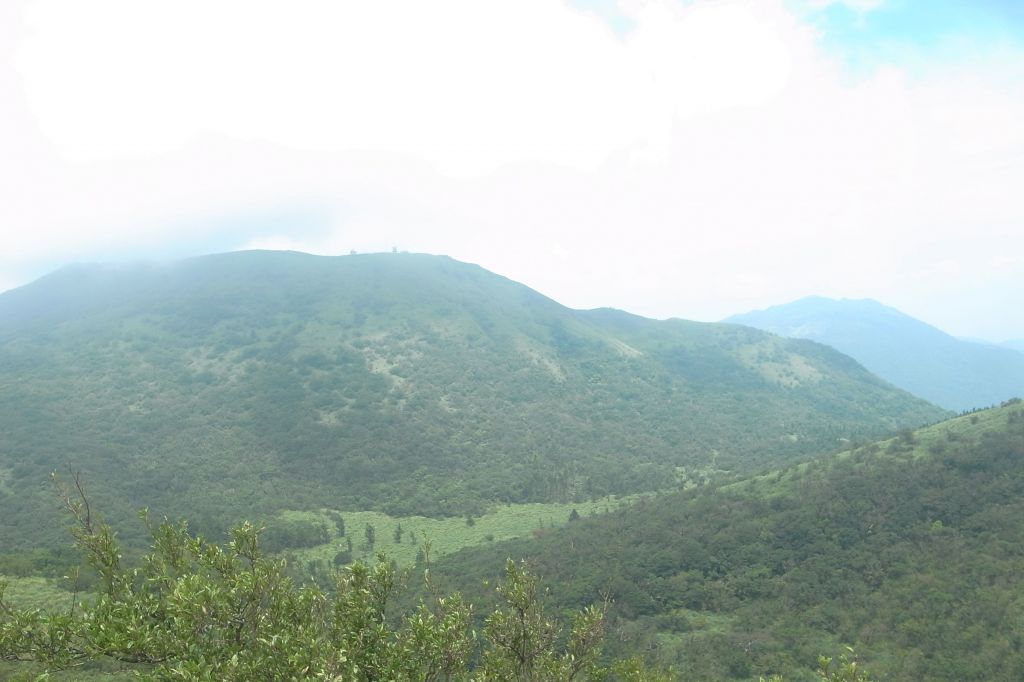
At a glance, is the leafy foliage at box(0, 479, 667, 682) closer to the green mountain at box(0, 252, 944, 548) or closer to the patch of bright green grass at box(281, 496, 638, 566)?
the patch of bright green grass at box(281, 496, 638, 566)

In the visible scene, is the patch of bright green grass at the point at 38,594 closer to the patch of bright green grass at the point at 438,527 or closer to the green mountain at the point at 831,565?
the green mountain at the point at 831,565

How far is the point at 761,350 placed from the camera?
189 meters

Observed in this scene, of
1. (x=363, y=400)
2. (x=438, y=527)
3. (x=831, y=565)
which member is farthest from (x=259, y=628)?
(x=363, y=400)

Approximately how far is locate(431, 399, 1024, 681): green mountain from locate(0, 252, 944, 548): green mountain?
33.8 meters

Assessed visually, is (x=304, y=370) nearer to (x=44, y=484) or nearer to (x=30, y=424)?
(x=30, y=424)

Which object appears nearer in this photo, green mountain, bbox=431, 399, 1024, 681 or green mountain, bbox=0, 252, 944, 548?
green mountain, bbox=431, 399, 1024, 681

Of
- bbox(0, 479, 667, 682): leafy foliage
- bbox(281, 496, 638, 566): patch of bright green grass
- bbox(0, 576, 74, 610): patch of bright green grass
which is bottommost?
bbox(281, 496, 638, 566): patch of bright green grass

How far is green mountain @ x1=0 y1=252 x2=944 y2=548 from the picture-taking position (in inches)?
3597

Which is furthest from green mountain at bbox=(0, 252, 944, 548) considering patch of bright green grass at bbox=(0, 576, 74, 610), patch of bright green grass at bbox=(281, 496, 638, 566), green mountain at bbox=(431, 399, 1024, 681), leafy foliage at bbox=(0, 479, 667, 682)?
leafy foliage at bbox=(0, 479, 667, 682)

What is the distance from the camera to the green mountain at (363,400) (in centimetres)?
9138

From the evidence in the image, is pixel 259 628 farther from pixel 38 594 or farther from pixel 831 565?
pixel 831 565

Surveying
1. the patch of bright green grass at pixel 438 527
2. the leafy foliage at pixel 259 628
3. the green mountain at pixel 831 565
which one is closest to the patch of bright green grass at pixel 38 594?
the green mountain at pixel 831 565

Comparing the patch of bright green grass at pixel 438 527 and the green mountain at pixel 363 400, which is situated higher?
the green mountain at pixel 363 400

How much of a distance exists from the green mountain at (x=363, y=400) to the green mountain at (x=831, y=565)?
33.8 meters
